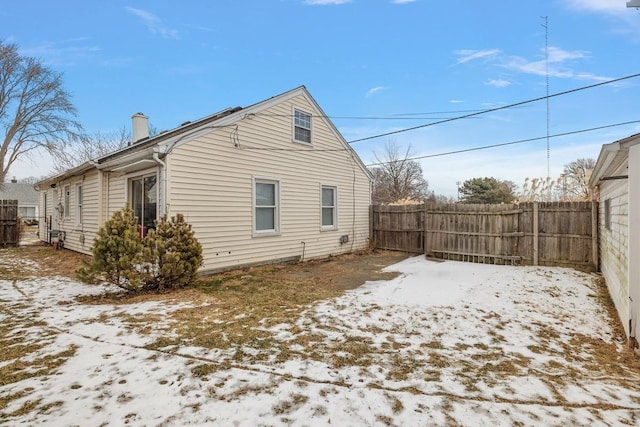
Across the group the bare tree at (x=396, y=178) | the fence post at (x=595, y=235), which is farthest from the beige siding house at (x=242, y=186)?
the bare tree at (x=396, y=178)

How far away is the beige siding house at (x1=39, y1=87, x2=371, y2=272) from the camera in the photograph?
7285 mm

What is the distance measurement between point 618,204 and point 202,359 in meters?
6.11

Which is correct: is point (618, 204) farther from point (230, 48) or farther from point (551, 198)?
point (230, 48)

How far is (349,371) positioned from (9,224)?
15945mm

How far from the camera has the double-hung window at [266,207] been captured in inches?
342

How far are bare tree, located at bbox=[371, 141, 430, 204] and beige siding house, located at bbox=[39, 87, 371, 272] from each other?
1878cm

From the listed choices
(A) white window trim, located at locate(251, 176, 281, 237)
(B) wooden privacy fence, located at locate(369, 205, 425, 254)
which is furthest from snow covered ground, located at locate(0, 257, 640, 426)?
(B) wooden privacy fence, located at locate(369, 205, 425, 254)

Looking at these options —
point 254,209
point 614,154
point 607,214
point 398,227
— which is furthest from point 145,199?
point 607,214

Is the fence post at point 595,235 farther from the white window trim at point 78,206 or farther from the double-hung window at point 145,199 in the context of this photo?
the white window trim at point 78,206

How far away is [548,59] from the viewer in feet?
30.2

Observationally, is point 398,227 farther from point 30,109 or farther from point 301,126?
point 30,109

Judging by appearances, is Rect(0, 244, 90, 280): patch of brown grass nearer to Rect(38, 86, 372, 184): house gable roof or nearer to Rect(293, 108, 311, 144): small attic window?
Rect(38, 86, 372, 184): house gable roof

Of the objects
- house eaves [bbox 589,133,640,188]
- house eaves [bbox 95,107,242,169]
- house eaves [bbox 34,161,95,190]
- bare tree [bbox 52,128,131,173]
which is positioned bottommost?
house eaves [bbox 589,133,640,188]

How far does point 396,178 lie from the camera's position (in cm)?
3114
